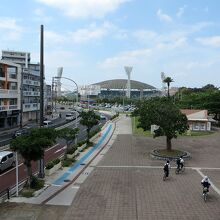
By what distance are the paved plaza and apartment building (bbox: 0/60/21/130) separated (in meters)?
32.0

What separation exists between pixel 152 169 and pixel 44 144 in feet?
43.2

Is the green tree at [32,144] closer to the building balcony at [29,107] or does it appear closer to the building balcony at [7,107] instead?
the building balcony at [7,107]

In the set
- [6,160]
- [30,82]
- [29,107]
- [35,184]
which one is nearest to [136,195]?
[35,184]

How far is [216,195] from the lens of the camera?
85.2 ft

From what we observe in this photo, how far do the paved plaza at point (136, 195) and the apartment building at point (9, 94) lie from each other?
3195 cm

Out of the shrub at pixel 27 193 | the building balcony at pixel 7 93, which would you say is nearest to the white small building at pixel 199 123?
the building balcony at pixel 7 93

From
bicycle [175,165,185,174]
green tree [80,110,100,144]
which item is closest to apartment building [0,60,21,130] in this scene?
green tree [80,110,100,144]

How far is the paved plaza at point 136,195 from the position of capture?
21094mm

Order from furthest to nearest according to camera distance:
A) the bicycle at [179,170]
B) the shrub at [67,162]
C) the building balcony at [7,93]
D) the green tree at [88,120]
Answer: the building balcony at [7,93] < the green tree at [88,120] < the shrub at [67,162] < the bicycle at [179,170]

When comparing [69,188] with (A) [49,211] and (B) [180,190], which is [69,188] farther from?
(B) [180,190]

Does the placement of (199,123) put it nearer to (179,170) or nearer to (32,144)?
(179,170)

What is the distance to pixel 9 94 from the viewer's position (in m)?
69.9

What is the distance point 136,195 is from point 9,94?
162 feet

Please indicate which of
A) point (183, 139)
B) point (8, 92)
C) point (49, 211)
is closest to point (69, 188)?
point (49, 211)
